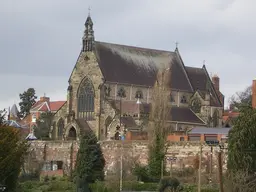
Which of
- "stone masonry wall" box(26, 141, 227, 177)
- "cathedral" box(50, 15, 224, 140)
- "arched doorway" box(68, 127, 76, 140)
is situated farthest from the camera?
"arched doorway" box(68, 127, 76, 140)

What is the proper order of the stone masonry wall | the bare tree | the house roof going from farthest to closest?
the house roof
the stone masonry wall
the bare tree

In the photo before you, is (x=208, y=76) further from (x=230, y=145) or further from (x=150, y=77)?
(x=230, y=145)

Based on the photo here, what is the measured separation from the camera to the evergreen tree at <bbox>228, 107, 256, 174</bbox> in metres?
56.1

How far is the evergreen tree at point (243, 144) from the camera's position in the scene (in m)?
56.1

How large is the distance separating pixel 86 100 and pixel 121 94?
4.84 meters

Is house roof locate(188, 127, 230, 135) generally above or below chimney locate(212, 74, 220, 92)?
below

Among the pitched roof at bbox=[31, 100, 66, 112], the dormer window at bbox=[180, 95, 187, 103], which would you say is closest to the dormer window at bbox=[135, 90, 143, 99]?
the dormer window at bbox=[180, 95, 187, 103]

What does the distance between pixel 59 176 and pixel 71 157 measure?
7198mm

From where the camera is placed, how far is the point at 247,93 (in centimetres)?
14288

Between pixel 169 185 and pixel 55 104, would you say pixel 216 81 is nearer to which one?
pixel 55 104

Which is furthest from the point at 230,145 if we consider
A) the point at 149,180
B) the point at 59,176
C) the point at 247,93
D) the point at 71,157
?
the point at 247,93

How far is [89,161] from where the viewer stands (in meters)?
74.8

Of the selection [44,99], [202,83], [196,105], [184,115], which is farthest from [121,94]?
[44,99]

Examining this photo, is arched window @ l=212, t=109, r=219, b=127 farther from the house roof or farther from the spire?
the spire
